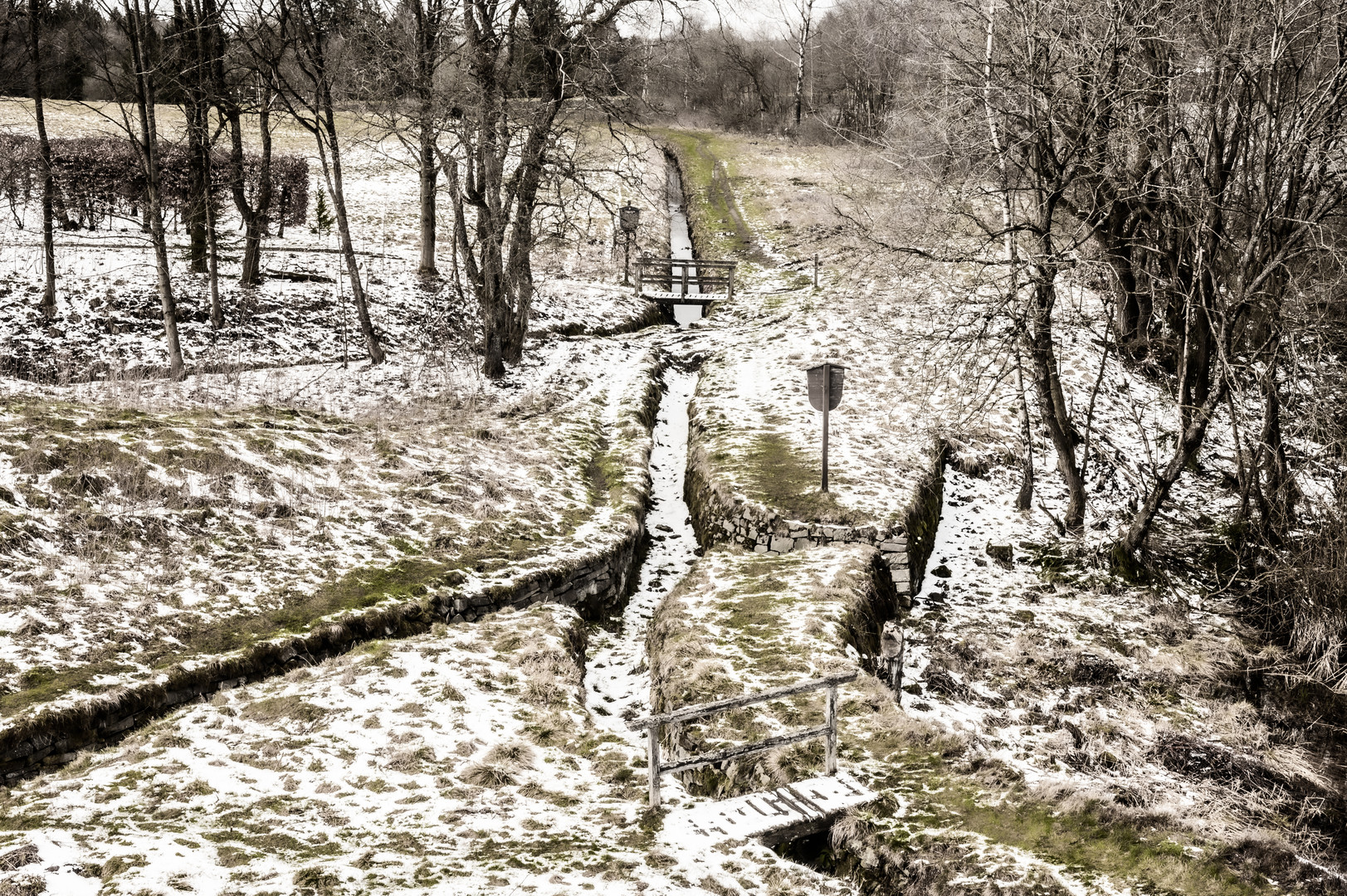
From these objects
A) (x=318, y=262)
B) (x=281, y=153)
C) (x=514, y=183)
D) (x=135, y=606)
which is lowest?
(x=135, y=606)

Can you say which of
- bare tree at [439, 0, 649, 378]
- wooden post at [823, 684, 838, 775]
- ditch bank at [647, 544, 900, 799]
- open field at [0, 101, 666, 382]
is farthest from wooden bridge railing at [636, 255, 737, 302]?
wooden post at [823, 684, 838, 775]

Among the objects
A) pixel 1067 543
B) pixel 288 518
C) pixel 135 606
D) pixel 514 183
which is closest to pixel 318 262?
pixel 514 183

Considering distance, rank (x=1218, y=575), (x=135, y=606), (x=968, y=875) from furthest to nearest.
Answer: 1. (x=1218, y=575)
2. (x=135, y=606)
3. (x=968, y=875)

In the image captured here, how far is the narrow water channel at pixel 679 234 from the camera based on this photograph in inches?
1134

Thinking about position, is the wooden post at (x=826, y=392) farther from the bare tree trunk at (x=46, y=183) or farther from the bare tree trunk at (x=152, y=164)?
the bare tree trunk at (x=46, y=183)

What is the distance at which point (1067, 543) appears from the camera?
1472 cm

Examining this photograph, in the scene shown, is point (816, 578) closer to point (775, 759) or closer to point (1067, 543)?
point (775, 759)

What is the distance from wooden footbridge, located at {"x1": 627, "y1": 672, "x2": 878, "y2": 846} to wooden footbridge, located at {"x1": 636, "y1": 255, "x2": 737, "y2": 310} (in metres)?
21.2

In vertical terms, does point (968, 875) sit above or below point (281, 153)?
below

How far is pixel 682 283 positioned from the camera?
28.8 metres

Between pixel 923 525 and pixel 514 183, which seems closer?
pixel 923 525

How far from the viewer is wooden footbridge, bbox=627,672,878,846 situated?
22.1 feet

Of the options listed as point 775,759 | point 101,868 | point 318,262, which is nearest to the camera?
point 101,868

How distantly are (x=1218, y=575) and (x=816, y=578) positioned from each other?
680cm
